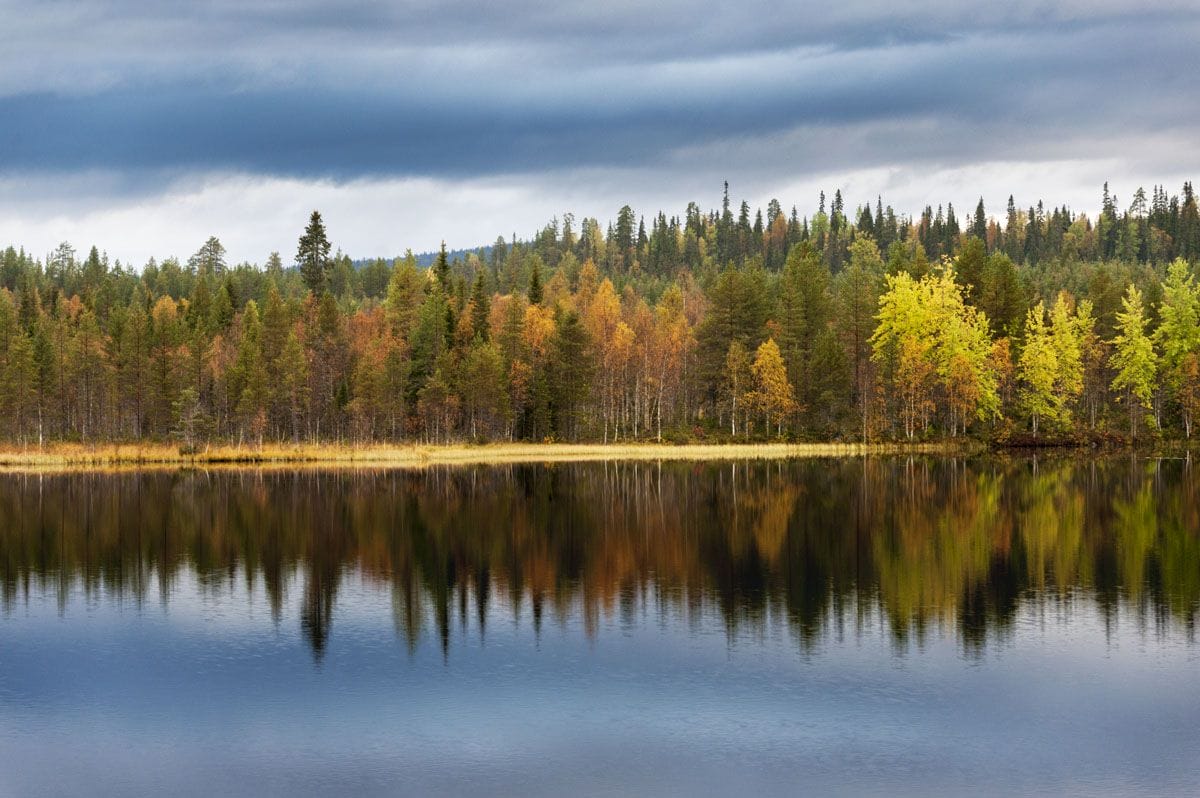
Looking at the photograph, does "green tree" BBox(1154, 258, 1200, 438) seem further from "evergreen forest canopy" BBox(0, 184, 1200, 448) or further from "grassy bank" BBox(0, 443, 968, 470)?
"grassy bank" BBox(0, 443, 968, 470)

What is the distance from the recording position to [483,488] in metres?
82.8

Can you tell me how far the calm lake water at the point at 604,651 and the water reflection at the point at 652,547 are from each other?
27cm

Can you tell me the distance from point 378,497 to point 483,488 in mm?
8980

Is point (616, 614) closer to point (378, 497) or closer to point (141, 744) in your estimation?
point (141, 744)

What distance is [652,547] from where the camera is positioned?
2089 inches

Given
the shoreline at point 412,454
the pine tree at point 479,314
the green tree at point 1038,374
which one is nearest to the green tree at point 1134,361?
the green tree at point 1038,374

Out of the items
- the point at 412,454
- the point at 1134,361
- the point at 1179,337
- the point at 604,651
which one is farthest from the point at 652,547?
the point at 1179,337

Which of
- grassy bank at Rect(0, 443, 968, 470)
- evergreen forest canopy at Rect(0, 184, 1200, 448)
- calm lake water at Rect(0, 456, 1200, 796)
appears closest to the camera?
calm lake water at Rect(0, 456, 1200, 796)

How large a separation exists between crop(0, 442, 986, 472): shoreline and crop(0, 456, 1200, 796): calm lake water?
137 feet

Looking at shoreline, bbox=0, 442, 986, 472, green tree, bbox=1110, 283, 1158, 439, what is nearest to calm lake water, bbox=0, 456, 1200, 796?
shoreline, bbox=0, 442, 986, 472

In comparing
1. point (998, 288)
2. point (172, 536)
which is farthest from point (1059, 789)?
point (998, 288)

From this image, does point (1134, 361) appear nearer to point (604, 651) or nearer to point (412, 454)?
point (412, 454)

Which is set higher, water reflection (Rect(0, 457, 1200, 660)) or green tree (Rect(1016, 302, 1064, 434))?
green tree (Rect(1016, 302, 1064, 434))

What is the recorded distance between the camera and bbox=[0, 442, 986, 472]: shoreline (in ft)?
356
